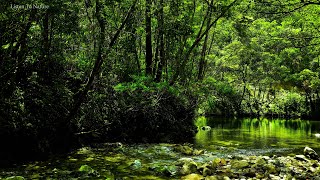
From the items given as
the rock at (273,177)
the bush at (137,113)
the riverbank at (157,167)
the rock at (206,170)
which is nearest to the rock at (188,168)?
the riverbank at (157,167)

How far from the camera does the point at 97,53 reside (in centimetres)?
882

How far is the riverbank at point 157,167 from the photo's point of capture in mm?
6941

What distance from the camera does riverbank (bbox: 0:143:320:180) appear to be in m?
6.94

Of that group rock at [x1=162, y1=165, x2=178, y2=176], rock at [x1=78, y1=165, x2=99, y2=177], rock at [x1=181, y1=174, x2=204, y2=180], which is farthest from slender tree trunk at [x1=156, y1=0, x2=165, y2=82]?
rock at [x1=78, y1=165, x2=99, y2=177]

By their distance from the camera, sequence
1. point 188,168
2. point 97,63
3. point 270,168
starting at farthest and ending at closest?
point 97,63
point 270,168
point 188,168

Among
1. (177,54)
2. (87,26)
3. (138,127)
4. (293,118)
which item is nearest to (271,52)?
(293,118)

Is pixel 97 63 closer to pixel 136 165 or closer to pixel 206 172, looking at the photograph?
pixel 136 165

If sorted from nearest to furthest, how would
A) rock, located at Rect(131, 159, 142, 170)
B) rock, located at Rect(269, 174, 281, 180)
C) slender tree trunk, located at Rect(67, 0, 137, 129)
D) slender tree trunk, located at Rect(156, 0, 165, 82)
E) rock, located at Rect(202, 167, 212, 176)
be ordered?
rock, located at Rect(269, 174, 281, 180), rock, located at Rect(202, 167, 212, 176), rock, located at Rect(131, 159, 142, 170), slender tree trunk, located at Rect(67, 0, 137, 129), slender tree trunk, located at Rect(156, 0, 165, 82)

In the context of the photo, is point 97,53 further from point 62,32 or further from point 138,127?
point 138,127

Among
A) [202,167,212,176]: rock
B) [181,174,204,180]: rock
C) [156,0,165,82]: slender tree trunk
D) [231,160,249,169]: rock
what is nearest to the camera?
[181,174,204,180]: rock

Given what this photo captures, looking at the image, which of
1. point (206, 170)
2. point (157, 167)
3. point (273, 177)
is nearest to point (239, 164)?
point (273, 177)

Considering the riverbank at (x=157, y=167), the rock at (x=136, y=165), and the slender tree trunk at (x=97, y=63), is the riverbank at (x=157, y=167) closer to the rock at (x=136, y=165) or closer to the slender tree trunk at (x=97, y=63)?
the rock at (x=136, y=165)

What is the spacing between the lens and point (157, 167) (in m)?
7.68

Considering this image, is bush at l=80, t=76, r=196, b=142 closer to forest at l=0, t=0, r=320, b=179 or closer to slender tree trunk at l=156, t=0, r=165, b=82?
forest at l=0, t=0, r=320, b=179
